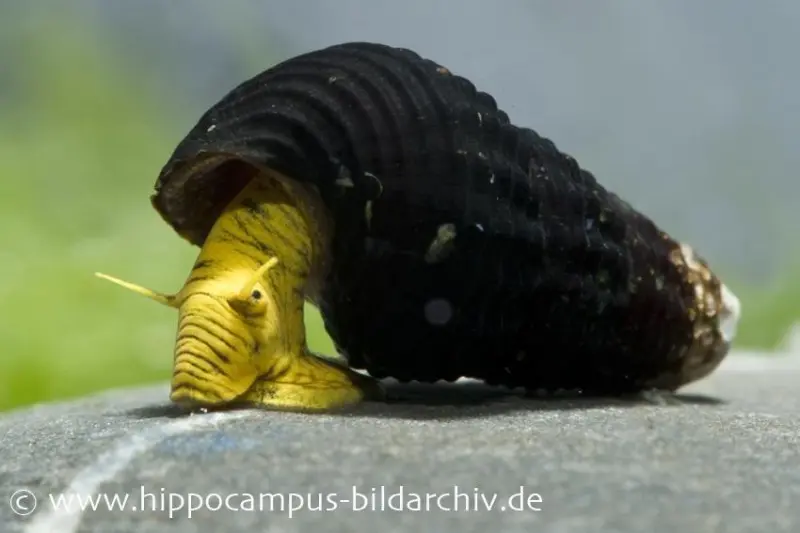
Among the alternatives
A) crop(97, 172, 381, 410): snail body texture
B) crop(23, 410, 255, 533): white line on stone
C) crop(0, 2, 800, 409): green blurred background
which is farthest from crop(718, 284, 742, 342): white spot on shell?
crop(0, 2, 800, 409): green blurred background

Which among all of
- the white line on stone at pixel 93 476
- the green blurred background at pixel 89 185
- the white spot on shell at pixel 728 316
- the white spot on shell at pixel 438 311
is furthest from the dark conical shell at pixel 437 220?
the green blurred background at pixel 89 185

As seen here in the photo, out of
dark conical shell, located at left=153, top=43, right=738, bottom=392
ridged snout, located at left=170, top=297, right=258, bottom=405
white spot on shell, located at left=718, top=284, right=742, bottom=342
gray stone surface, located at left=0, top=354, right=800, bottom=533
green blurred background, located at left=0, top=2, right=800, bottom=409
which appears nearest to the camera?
gray stone surface, located at left=0, top=354, right=800, bottom=533

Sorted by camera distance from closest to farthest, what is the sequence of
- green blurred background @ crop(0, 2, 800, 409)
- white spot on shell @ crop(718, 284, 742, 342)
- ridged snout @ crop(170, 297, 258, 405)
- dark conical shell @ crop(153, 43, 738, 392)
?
1. ridged snout @ crop(170, 297, 258, 405)
2. dark conical shell @ crop(153, 43, 738, 392)
3. white spot on shell @ crop(718, 284, 742, 342)
4. green blurred background @ crop(0, 2, 800, 409)

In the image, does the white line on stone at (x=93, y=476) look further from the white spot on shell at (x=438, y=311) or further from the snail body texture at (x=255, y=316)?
the white spot on shell at (x=438, y=311)

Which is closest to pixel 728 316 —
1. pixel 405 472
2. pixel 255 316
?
pixel 255 316

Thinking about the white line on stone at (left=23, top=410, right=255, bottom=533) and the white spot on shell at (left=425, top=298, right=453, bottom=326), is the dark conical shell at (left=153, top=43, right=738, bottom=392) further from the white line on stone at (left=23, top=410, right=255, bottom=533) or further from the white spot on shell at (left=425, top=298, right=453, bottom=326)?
the white line on stone at (left=23, top=410, right=255, bottom=533)

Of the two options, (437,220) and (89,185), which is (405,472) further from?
(89,185)

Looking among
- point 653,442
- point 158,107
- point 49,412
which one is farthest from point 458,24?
point 653,442
